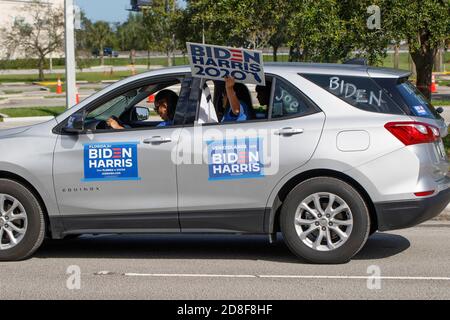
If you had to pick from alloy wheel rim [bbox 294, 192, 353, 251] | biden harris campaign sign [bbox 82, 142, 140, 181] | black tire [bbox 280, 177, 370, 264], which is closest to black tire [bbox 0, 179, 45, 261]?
biden harris campaign sign [bbox 82, 142, 140, 181]

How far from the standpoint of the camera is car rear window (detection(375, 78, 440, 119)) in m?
7.32

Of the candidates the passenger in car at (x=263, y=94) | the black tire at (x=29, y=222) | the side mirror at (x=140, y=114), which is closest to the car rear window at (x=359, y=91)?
the passenger in car at (x=263, y=94)

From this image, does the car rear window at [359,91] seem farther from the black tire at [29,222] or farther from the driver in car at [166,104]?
the black tire at [29,222]

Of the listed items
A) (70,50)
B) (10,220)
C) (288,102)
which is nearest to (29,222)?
(10,220)

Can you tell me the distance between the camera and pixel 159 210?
746 centimetres

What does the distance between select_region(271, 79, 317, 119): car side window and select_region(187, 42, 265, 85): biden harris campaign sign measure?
17 centimetres

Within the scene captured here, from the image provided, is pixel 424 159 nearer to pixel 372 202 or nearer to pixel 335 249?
pixel 372 202

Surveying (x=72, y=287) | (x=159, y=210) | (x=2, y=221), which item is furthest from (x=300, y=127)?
(x=2, y=221)

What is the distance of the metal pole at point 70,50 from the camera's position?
19.7 m

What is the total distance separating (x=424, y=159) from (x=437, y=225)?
2646mm

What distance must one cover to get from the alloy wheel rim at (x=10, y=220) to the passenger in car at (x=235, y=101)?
6.62ft

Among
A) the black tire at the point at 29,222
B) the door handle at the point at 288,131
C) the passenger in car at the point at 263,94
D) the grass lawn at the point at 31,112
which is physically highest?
the passenger in car at the point at 263,94

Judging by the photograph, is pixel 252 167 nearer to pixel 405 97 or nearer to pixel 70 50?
pixel 405 97

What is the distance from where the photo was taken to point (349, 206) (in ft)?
23.5
